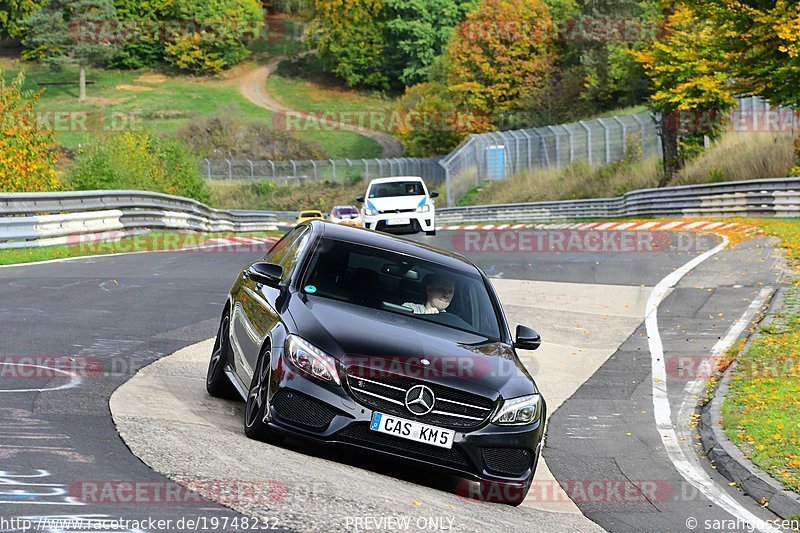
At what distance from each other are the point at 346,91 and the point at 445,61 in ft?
138

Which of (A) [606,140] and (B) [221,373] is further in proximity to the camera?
(A) [606,140]

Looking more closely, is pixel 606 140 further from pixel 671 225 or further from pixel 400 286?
pixel 400 286

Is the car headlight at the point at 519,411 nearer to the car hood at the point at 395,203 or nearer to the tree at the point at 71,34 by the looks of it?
the car hood at the point at 395,203

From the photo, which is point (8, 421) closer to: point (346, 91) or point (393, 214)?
point (393, 214)

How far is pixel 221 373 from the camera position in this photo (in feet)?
31.8

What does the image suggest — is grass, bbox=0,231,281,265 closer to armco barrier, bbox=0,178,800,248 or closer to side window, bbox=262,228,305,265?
armco barrier, bbox=0,178,800,248

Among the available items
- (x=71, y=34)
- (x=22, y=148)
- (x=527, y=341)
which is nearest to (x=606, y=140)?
(x=22, y=148)

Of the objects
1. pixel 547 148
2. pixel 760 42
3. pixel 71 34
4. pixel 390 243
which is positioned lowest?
pixel 71 34

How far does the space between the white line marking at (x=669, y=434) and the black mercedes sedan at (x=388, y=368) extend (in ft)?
5.13

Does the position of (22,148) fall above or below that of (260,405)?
below

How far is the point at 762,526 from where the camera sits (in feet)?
26.4

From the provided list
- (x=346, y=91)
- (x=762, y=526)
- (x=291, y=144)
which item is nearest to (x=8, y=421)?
(x=762, y=526)

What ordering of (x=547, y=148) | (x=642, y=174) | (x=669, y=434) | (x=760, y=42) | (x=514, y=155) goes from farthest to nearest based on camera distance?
(x=514, y=155), (x=547, y=148), (x=642, y=174), (x=760, y=42), (x=669, y=434)

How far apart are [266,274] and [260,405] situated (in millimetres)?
1413
